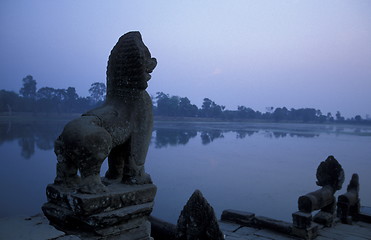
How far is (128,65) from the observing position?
3.03 m

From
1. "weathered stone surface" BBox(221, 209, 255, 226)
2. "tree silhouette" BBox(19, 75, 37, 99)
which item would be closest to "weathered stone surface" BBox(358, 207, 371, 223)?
"weathered stone surface" BBox(221, 209, 255, 226)

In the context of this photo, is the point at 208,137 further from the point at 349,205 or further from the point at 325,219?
the point at 325,219

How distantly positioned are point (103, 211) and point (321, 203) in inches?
198

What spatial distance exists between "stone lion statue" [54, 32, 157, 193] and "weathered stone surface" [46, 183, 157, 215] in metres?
0.07

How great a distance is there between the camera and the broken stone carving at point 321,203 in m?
5.61

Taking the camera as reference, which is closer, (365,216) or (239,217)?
(239,217)

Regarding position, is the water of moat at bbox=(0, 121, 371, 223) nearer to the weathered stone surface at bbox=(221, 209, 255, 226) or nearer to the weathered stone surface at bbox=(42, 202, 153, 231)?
the weathered stone surface at bbox=(221, 209, 255, 226)

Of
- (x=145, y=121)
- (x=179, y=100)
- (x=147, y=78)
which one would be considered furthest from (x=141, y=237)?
(x=179, y=100)

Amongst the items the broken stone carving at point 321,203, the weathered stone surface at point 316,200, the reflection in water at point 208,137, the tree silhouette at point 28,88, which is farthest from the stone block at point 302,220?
the tree silhouette at point 28,88

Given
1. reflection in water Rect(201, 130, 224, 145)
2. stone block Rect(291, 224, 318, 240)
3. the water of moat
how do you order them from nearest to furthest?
stone block Rect(291, 224, 318, 240) < the water of moat < reflection in water Rect(201, 130, 224, 145)

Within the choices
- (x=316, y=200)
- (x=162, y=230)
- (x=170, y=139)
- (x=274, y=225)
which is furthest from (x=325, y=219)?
(x=170, y=139)

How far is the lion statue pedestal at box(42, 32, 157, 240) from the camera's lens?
2.47 metres

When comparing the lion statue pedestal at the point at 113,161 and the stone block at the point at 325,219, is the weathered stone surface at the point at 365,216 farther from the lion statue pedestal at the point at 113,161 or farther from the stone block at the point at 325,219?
the lion statue pedestal at the point at 113,161

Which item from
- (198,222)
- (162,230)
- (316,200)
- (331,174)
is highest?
(198,222)
